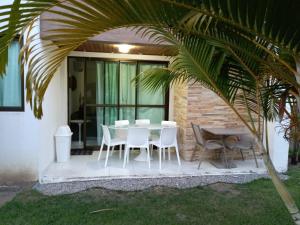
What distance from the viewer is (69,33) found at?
4.47 ft

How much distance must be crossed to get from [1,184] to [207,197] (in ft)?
12.1

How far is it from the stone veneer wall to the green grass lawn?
1.69 meters

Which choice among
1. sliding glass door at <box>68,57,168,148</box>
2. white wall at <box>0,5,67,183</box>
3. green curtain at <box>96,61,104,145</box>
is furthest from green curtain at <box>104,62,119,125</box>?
white wall at <box>0,5,67,183</box>

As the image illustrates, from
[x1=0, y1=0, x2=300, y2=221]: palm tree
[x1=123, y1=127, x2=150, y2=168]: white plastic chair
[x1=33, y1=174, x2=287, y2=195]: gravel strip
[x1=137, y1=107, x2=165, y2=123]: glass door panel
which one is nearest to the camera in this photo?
[x1=0, y1=0, x2=300, y2=221]: palm tree

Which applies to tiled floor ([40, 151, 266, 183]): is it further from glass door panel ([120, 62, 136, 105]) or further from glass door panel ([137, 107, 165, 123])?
glass door panel ([120, 62, 136, 105])

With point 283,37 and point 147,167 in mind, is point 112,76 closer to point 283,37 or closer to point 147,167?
point 147,167

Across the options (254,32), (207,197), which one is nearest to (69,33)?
(254,32)

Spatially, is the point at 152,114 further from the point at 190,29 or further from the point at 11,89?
the point at 190,29

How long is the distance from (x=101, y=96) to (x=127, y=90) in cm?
72

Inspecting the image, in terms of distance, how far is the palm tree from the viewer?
1173mm

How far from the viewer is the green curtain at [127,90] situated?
775 cm

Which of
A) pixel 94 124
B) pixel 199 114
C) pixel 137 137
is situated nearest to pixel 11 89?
pixel 137 137

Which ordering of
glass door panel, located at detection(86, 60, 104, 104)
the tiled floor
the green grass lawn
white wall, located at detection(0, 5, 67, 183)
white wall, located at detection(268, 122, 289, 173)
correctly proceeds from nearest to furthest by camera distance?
the green grass lawn < white wall, located at detection(0, 5, 67, 183) < the tiled floor < white wall, located at detection(268, 122, 289, 173) < glass door panel, located at detection(86, 60, 104, 104)

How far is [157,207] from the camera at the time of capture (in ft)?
13.9
